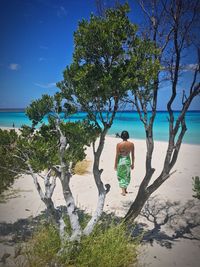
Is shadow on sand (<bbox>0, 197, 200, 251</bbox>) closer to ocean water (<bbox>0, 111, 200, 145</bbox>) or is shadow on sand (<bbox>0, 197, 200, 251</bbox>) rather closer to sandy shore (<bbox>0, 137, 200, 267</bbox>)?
sandy shore (<bbox>0, 137, 200, 267</bbox>)

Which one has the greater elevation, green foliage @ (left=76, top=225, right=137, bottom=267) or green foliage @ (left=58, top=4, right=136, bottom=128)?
green foliage @ (left=58, top=4, right=136, bottom=128)

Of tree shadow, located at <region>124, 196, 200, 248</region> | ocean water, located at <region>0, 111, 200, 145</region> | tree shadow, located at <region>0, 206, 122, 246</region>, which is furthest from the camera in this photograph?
ocean water, located at <region>0, 111, 200, 145</region>

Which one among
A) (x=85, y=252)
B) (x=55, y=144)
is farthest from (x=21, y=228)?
(x=55, y=144)

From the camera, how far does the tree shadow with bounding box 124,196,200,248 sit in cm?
568

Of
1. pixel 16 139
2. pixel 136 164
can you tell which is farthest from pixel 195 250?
pixel 136 164

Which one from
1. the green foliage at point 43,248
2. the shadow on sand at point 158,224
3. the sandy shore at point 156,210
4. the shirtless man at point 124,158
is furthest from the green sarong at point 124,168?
the green foliage at point 43,248

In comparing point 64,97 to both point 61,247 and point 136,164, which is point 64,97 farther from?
point 136,164

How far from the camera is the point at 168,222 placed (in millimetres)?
6469

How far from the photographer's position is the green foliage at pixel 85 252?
4.13 meters

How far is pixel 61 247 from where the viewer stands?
4.30m

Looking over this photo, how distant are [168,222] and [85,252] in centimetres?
292

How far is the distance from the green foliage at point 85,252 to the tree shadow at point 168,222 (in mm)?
750

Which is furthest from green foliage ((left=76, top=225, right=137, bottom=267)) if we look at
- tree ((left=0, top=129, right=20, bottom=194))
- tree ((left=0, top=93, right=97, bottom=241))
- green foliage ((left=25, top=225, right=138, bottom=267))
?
tree ((left=0, top=129, right=20, bottom=194))

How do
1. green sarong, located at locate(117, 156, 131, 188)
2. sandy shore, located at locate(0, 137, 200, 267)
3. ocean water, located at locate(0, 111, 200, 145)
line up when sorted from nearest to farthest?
sandy shore, located at locate(0, 137, 200, 267), green sarong, located at locate(117, 156, 131, 188), ocean water, located at locate(0, 111, 200, 145)
